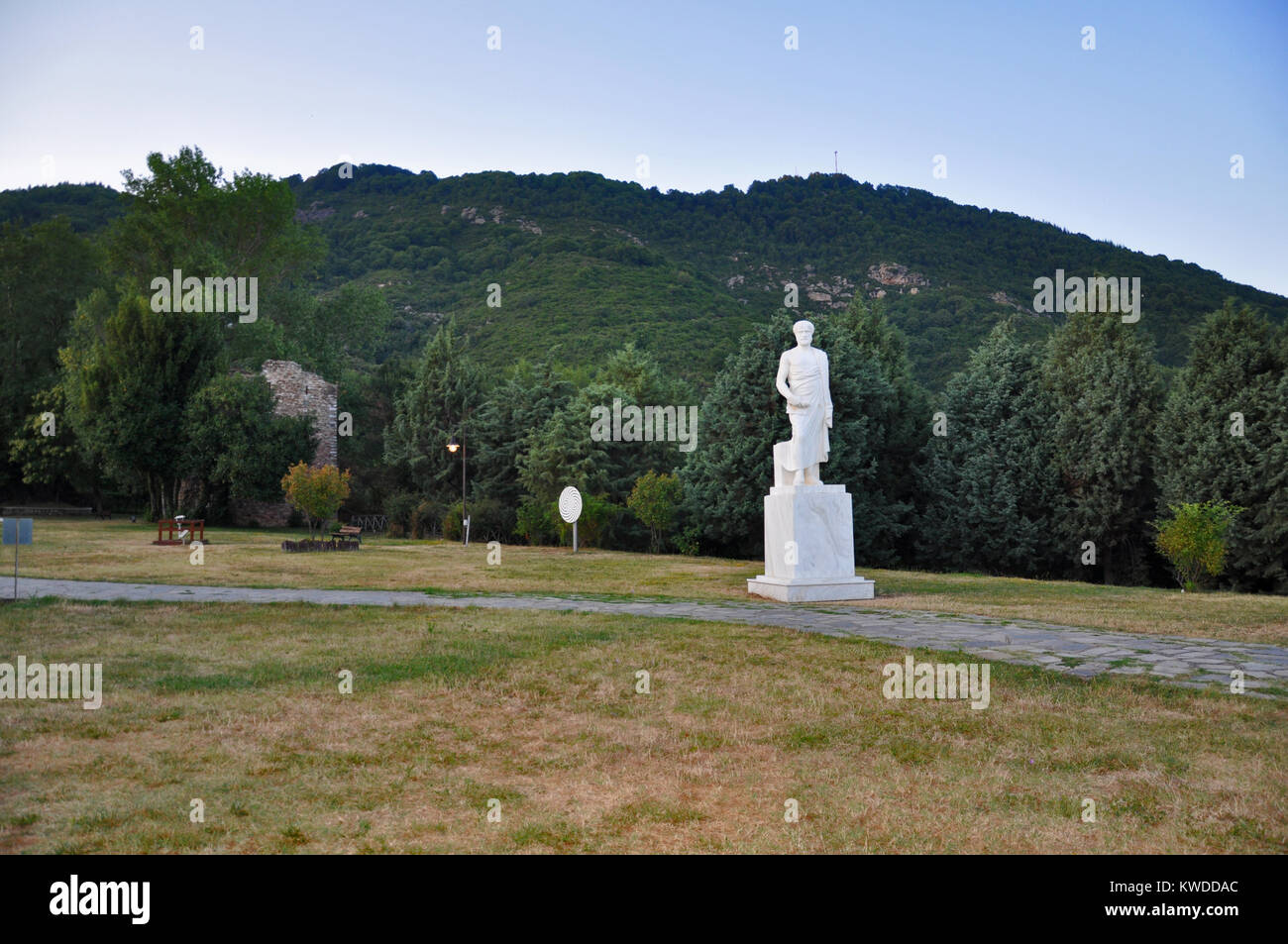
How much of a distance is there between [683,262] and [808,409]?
45.5m

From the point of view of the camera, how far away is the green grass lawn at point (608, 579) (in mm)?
9789

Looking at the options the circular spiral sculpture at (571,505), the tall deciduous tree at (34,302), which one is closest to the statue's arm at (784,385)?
the circular spiral sculpture at (571,505)

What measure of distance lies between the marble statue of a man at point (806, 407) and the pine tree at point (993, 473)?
1426 cm

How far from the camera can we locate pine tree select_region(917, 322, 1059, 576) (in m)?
24.9

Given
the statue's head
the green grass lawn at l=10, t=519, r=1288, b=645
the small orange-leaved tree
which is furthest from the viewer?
the small orange-leaved tree

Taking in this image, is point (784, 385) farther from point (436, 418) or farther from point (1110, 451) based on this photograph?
point (436, 418)

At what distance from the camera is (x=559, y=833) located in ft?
12.2

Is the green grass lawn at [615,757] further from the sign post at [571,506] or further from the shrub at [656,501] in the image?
the shrub at [656,501]

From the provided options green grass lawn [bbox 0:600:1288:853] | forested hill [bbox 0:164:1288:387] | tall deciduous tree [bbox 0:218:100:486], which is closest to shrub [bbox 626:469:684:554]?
forested hill [bbox 0:164:1288:387]

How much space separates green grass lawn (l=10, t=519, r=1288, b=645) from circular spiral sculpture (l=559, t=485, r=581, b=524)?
125cm

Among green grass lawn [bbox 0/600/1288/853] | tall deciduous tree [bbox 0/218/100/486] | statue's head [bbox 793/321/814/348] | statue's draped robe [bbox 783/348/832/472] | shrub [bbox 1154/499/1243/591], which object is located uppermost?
tall deciduous tree [bbox 0/218/100/486]

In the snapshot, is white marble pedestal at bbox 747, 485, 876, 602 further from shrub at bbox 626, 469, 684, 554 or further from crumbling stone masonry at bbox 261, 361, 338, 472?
crumbling stone masonry at bbox 261, 361, 338, 472
